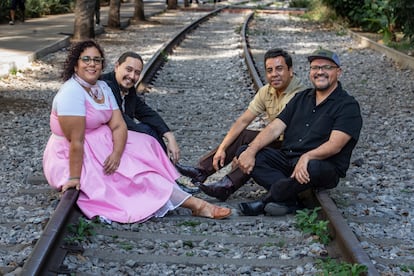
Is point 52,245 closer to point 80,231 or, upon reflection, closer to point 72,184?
point 80,231

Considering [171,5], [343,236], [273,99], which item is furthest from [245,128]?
[171,5]

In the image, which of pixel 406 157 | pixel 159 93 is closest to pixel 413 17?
pixel 159 93

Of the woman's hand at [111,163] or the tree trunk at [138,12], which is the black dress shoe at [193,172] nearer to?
the woman's hand at [111,163]

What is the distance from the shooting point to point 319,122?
511 cm

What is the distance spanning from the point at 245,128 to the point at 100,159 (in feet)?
4.47

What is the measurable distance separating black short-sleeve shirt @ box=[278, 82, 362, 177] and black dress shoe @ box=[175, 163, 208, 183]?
2.39 feet

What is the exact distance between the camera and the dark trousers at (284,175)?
16.1 ft

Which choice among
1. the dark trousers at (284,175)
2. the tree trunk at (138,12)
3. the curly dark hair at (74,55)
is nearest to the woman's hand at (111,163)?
the curly dark hair at (74,55)

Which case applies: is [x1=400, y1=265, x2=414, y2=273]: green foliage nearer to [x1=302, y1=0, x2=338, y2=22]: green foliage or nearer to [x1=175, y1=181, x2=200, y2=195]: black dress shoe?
[x1=175, y1=181, x2=200, y2=195]: black dress shoe

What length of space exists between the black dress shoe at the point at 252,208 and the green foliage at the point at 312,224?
276mm

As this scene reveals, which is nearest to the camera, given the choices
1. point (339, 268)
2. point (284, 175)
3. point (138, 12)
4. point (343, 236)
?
point (339, 268)

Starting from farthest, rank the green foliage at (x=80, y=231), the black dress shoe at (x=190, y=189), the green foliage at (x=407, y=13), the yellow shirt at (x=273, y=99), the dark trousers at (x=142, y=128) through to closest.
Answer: the green foliage at (x=407, y=13)
the yellow shirt at (x=273, y=99)
the black dress shoe at (x=190, y=189)
the dark trousers at (x=142, y=128)
the green foliage at (x=80, y=231)

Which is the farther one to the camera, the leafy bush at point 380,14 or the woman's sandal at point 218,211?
the leafy bush at point 380,14

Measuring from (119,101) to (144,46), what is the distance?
11.6 meters
